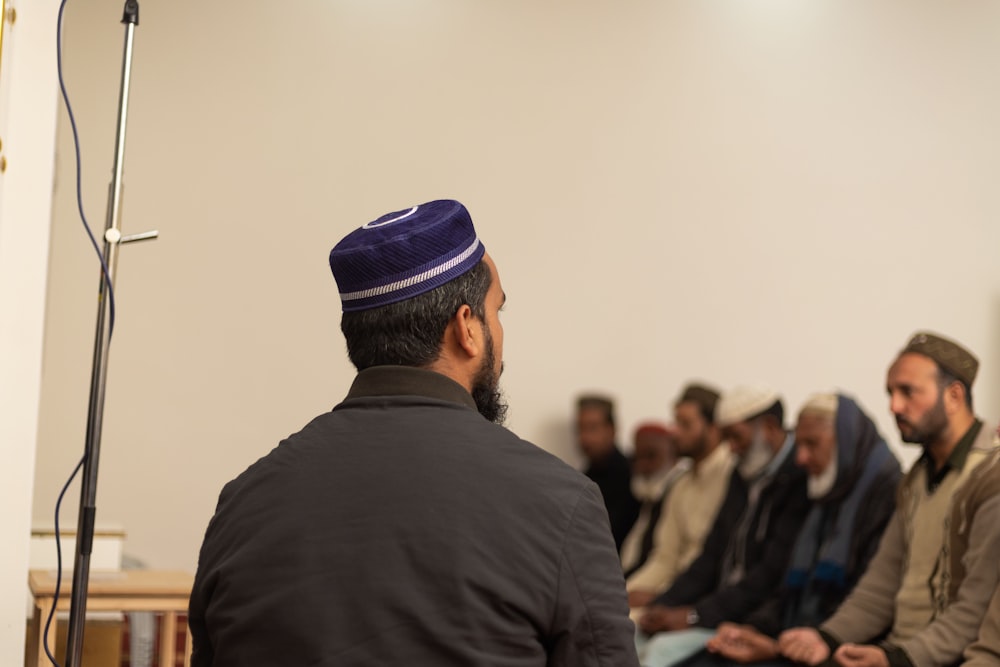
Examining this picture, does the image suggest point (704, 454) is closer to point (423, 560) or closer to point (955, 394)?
point (955, 394)

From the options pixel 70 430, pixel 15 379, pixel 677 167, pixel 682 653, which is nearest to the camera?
pixel 15 379

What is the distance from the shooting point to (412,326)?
172 centimetres

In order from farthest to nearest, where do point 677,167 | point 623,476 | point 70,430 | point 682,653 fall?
point 677,167, point 623,476, point 70,430, point 682,653

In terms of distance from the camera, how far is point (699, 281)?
820 centimetres

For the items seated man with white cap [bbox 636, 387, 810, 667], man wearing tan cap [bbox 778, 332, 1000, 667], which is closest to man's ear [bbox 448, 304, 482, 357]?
man wearing tan cap [bbox 778, 332, 1000, 667]

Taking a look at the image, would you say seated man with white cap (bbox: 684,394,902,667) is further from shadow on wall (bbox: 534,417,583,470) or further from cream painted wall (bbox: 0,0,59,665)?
shadow on wall (bbox: 534,417,583,470)

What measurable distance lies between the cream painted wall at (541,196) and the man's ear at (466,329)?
18.3ft

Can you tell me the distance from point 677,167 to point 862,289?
154 centimetres

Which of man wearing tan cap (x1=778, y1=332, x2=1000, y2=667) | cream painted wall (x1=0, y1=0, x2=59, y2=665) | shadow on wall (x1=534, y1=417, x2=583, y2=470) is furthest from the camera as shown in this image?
shadow on wall (x1=534, y1=417, x2=583, y2=470)

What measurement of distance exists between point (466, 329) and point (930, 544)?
9.30ft

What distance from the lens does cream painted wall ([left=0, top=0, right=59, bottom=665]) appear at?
2963 mm

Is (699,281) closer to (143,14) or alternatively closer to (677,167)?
(677,167)

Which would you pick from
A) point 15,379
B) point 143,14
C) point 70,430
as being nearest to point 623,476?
point 70,430

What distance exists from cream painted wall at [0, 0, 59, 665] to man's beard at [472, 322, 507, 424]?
157cm
